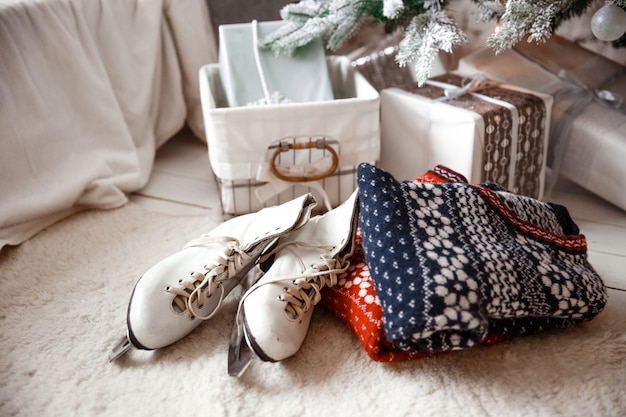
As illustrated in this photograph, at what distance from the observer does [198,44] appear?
145 centimetres

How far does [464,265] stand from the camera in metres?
0.78

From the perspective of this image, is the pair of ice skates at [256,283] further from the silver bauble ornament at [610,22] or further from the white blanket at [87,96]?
the silver bauble ornament at [610,22]

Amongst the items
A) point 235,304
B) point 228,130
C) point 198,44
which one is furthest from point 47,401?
point 198,44

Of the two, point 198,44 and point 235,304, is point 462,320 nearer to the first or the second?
point 235,304

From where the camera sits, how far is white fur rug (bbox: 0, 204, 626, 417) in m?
0.77

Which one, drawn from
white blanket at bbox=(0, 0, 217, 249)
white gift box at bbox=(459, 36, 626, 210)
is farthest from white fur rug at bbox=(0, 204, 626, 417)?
white gift box at bbox=(459, 36, 626, 210)

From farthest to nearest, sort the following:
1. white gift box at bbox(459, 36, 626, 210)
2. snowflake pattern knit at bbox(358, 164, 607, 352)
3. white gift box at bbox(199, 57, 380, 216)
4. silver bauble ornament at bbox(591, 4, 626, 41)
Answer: white gift box at bbox(459, 36, 626, 210) → white gift box at bbox(199, 57, 380, 216) → silver bauble ornament at bbox(591, 4, 626, 41) → snowflake pattern knit at bbox(358, 164, 607, 352)

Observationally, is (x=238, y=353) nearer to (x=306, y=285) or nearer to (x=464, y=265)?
(x=306, y=285)

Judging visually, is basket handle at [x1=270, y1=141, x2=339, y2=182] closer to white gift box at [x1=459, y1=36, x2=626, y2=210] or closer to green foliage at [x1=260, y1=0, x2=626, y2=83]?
green foliage at [x1=260, y1=0, x2=626, y2=83]

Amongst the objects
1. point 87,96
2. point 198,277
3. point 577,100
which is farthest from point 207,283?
point 577,100

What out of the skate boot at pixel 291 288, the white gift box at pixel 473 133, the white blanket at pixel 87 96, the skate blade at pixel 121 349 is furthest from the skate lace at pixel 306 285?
the white blanket at pixel 87 96

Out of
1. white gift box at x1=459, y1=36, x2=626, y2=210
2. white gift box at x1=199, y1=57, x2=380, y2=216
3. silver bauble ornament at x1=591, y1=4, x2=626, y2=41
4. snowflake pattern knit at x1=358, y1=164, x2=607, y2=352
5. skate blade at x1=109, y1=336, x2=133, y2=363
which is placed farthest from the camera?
white gift box at x1=459, y1=36, x2=626, y2=210

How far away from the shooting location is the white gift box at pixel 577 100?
1.20m

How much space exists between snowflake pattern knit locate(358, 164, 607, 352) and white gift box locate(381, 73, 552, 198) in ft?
0.72
